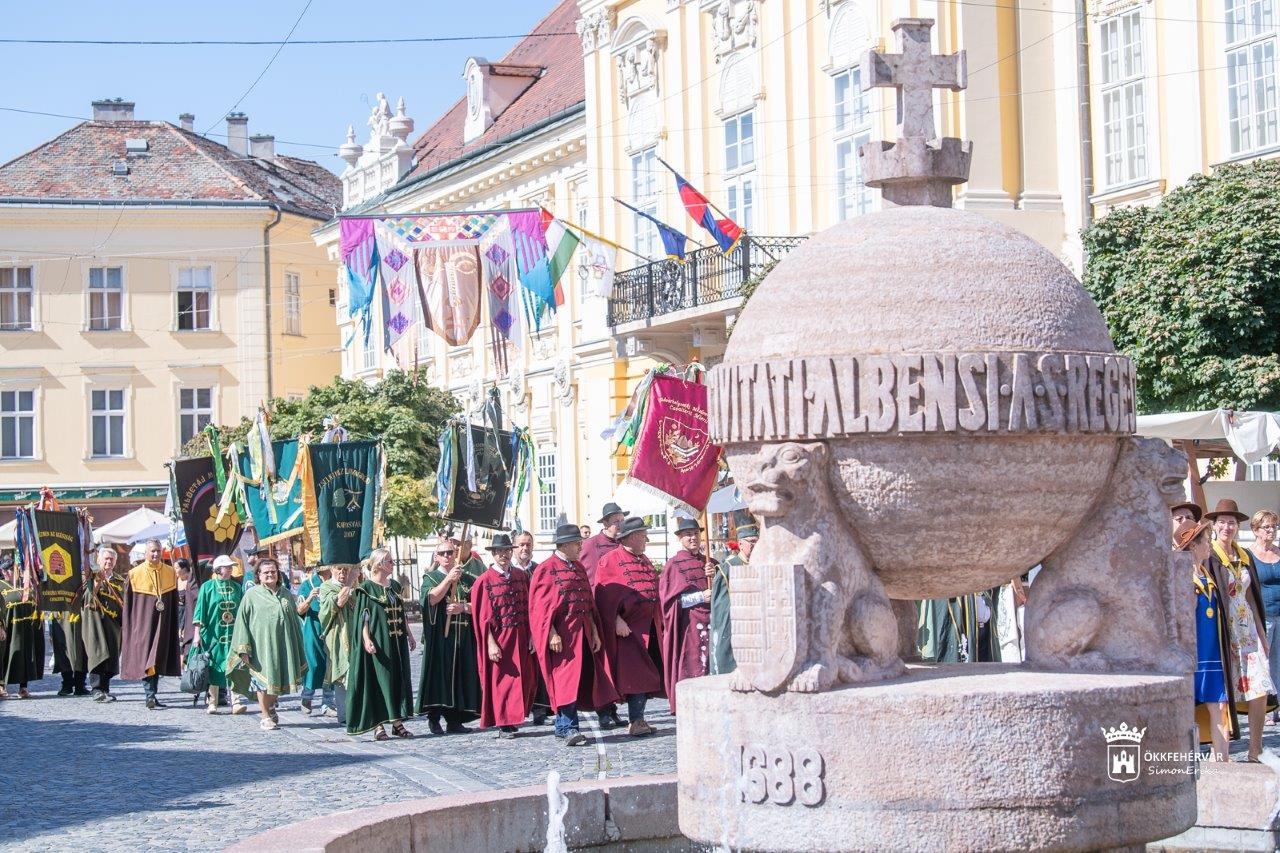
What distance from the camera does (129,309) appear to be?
50875 mm

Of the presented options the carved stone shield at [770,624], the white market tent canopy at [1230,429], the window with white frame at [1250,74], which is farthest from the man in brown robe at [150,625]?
the carved stone shield at [770,624]

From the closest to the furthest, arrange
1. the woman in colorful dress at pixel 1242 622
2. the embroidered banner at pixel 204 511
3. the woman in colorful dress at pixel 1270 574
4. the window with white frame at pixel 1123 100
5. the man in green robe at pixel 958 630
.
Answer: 1. the woman in colorful dress at pixel 1242 622
2. the woman in colorful dress at pixel 1270 574
3. the man in green robe at pixel 958 630
4. the embroidered banner at pixel 204 511
5. the window with white frame at pixel 1123 100

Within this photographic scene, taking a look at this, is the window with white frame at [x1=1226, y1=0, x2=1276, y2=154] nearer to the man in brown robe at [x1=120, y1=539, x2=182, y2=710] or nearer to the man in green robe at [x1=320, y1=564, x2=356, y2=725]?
the man in green robe at [x1=320, y1=564, x2=356, y2=725]

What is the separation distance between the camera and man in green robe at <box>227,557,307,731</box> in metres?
16.6

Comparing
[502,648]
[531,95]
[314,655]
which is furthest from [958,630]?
[531,95]

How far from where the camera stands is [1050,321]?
6.57 m

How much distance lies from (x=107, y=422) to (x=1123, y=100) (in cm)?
3338

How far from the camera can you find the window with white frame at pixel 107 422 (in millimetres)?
50312

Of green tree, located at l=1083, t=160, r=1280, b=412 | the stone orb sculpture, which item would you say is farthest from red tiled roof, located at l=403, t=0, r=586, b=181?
the stone orb sculpture

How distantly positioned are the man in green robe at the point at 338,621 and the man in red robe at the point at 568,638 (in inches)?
63.4

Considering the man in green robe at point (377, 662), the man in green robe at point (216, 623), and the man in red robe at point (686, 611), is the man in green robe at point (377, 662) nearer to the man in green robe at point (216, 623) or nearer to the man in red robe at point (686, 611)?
the man in red robe at point (686, 611)

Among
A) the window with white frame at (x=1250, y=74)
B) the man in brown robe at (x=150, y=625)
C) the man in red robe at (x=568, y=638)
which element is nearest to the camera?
the man in red robe at (x=568, y=638)

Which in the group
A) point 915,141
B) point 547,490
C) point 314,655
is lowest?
point 314,655

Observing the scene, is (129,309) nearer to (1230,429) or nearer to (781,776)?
(1230,429)
